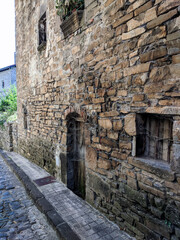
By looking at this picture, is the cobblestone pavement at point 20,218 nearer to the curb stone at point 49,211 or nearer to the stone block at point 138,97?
the curb stone at point 49,211

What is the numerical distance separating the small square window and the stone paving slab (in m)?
1.28

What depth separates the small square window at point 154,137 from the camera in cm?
213

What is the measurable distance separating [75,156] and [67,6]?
3.37 meters

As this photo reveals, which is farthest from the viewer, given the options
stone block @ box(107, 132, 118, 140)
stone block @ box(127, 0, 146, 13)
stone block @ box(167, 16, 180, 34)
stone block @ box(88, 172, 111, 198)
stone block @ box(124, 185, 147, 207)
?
stone block @ box(88, 172, 111, 198)

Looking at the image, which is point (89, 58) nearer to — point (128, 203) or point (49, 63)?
point (49, 63)

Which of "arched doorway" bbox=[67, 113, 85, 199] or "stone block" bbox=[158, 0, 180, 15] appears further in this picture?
"arched doorway" bbox=[67, 113, 85, 199]

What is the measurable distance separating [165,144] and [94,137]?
1334mm

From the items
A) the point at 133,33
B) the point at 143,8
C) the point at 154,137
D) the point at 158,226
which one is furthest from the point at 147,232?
the point at 143,8

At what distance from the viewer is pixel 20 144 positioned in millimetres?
7973

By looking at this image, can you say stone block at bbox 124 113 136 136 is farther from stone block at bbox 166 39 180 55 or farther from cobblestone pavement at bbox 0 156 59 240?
cobblestone pavement at bbox 0 156 59 240

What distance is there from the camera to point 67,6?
12.1ft

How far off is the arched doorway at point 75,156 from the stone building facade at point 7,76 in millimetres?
17592

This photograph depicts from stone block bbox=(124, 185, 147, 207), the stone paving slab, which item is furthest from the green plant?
the stone paving slab

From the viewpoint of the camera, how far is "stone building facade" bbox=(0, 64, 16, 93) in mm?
19812
